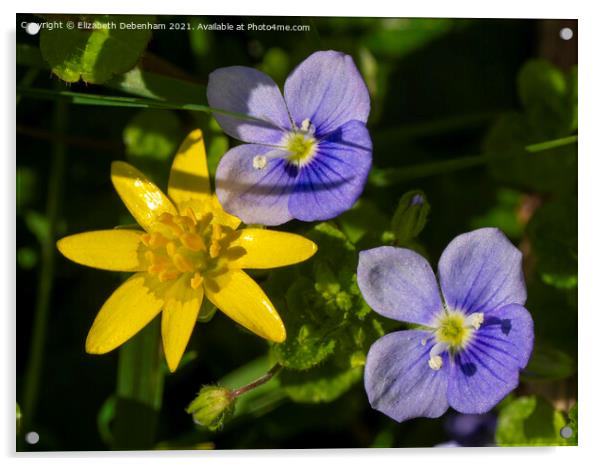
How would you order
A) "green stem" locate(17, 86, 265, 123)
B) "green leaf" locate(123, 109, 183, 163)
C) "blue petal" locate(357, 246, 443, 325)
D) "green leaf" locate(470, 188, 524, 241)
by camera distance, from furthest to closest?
"green leaf" locate(470, 188, 524, 241) → "green leaf" locate(123, 109, 183, 163) → "green stem" locate(17, 86, 265, 123) → "blue petal" locate(357, 246, 443, 325)

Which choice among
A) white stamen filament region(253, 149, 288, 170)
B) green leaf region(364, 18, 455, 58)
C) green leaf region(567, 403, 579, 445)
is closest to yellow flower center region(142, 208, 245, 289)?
white stamen filament region(253, 149, 288, 170)

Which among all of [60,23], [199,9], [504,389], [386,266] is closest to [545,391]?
[504,389]

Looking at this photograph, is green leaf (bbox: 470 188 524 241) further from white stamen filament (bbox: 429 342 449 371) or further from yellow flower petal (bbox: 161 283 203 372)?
yellow flower petal (bbox: 161 283 203 372)

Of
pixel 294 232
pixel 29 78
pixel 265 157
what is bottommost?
pixel 294 232

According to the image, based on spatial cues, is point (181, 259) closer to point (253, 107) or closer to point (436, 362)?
point (253, 107)

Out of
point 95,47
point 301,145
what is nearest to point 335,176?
point 301,145

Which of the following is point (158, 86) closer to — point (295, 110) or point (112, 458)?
point (295, 110)
